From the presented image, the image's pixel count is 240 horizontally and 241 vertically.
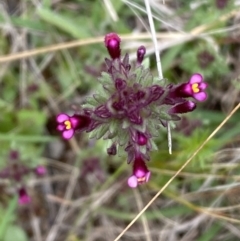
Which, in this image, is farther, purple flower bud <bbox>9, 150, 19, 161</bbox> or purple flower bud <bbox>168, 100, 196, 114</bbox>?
purple flower bud <bbox>9, 150, 19, 161</bbox>

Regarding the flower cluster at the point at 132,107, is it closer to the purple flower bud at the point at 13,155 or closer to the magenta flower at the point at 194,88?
the magenta flower at the point at 194,88

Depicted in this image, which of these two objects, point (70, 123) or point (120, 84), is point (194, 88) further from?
point (70, 123)

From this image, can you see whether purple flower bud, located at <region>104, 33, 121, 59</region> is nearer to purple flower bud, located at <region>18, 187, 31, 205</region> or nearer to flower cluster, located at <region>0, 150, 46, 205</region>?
flower cluster, located at <region>0, 150, 46, 205</region>

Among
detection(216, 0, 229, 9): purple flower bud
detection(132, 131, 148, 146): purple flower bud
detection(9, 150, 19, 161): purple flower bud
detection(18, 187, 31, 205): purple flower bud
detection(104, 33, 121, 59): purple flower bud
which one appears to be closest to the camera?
detection(132, 131, 148, 146): purple flower bud

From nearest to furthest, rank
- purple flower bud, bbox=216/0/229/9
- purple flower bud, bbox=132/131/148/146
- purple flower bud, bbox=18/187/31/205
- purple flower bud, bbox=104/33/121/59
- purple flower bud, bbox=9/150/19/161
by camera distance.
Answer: purple flower bud, bbox=132/131/148/146
purple flower bud, bbox=104/33/121/59
purple flower bud, bbox=216/0/229/9
purple flower bud, bbox=18/187/31/205
purple flower bud, bbox=9/150/19/161

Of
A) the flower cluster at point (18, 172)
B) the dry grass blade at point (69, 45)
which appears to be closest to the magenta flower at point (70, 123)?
the flower cluster at point (18, 172)

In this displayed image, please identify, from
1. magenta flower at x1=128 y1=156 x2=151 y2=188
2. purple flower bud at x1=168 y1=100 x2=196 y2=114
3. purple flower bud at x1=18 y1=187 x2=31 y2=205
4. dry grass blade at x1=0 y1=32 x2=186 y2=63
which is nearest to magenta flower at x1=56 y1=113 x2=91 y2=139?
magenta flower at x1=128 y1=156 x2=151 y2=188

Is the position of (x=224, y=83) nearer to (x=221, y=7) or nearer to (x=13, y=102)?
(x=221, y=7)

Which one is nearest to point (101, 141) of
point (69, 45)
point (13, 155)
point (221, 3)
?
point (13, 155)
